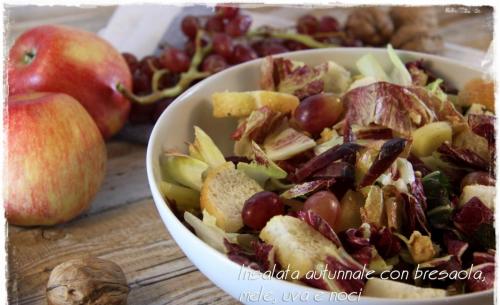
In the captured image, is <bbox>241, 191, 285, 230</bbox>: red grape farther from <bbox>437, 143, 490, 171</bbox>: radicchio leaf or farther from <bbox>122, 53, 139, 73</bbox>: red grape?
<bbox>122, 53, 139, 73</bbox>: red grape

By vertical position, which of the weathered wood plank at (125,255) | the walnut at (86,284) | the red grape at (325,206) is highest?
the red grape at (325,206)

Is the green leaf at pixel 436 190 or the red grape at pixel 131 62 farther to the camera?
the red grape at pixel 131 62

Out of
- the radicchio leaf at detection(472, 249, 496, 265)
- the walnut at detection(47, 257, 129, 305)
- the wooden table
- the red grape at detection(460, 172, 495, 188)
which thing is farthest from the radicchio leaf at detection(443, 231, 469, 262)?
the walnut at detection(47, 257, 129, 305)

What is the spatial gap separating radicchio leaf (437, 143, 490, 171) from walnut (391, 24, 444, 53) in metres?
0.79

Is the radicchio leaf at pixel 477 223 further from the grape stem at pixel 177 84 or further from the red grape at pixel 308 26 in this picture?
the red grape at pixel 308 26

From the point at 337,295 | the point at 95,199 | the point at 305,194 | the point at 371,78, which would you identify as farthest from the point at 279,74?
the point at 337,295

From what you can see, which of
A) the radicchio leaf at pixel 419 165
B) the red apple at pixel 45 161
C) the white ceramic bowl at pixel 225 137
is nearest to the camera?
the white ceramic bowl at pixel 225 137

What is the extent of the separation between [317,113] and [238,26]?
61 cm

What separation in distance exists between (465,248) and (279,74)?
508mm

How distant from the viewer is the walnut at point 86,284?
0.89 m

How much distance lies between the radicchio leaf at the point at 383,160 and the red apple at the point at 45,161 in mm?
559

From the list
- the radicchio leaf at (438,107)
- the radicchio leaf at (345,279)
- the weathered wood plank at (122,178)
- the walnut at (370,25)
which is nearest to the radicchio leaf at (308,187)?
the radicchio leaf at (345,279)

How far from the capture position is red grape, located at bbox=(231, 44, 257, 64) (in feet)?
4.82

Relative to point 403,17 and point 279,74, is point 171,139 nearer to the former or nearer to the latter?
point 279,74
